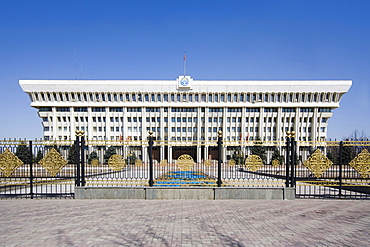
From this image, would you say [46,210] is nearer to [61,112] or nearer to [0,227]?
[0,227]

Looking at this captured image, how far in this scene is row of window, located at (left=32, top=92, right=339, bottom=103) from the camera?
1971 inches

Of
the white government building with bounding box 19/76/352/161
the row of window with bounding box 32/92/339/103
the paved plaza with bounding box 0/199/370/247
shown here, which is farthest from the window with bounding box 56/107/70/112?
the paved plaza with bounding box 0/199/370/247

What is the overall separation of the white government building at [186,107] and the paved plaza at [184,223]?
4001 cm

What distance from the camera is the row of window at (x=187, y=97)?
50.1 metres

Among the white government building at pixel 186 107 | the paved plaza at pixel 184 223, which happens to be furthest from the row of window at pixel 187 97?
the paved plaza at pixel 184 223

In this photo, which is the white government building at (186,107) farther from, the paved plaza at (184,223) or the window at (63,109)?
the paved plaza at (184,223)

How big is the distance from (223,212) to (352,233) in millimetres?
3756

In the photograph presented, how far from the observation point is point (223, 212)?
779 centimetres

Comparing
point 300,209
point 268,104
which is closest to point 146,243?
point 300,209

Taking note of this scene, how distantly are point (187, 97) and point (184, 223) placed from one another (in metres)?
44.9

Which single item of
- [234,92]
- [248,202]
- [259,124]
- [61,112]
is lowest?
[248,202]

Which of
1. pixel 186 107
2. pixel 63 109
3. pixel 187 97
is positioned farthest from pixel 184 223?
pixel 63 109

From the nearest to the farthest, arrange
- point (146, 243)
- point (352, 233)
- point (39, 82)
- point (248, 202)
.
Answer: point (146, 243) → point (352, 233) → point (248, 202) → point (39, 82)

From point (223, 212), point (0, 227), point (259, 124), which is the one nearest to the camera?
point (0, 227)
